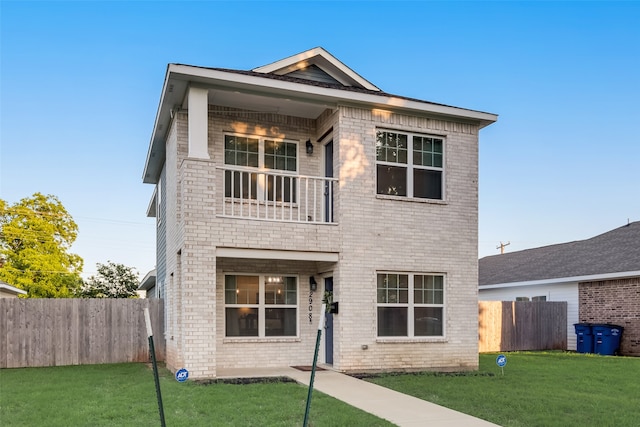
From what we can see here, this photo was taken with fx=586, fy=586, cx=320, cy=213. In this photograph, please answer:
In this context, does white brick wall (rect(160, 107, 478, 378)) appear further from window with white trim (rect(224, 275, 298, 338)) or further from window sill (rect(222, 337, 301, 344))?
window with white trim (rect(224, 275, 298, 338))

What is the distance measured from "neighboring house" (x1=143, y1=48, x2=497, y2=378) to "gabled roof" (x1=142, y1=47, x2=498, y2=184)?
0.04m

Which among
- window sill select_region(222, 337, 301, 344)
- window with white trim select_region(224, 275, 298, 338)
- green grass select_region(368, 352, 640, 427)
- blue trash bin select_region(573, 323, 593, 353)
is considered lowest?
blue trash bin select_region(573, 323, 593, 353)

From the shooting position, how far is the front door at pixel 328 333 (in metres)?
13.2

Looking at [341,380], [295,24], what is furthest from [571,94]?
[341,380]

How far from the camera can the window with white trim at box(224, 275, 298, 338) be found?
43.1 feet

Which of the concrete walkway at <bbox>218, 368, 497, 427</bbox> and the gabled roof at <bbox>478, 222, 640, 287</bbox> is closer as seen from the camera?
the concrete walkway at <bbox>218, 368, 497, 427</bbox>

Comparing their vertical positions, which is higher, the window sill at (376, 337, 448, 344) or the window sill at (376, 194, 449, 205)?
the window sill at (376, 194, 449, 205)

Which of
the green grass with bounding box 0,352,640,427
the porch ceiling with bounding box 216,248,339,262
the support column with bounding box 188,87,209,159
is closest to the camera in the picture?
the green grass with bounding box 0,352,640,427

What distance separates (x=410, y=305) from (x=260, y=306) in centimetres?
338

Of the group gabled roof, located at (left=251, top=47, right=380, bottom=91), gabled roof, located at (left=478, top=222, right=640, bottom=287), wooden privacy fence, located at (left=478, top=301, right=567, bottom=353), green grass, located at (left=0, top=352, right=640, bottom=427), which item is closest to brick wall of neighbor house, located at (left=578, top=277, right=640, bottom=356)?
gabled roof, located at (left=478, top=222, right=640, bottom=287)

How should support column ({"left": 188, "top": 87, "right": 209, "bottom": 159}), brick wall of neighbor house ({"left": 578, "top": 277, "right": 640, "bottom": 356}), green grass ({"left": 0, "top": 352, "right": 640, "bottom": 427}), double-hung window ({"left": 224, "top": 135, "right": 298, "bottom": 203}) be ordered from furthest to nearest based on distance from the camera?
brick wall of neighbor house ({"left": 578, "top": 277, "right": 640, "bottom": 356}) < double-hung window ({"left": 224, "top": 135, "right": 298, "bottom": 203}) < support column ({"left": 188, "top": 87, "right": 209, "bottom": 159}) < green grass ({"left": 0, "top": 352, "right": 640, "bottom": 427})

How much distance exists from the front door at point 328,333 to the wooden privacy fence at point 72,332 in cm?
510

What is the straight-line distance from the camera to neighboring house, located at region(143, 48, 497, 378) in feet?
40.3

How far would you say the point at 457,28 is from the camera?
17.1m
